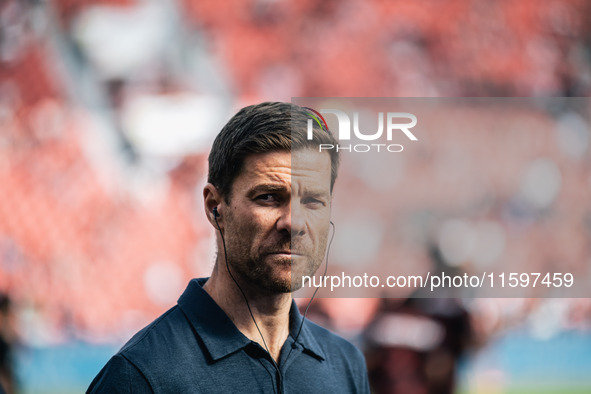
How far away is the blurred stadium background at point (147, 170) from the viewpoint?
2.86m

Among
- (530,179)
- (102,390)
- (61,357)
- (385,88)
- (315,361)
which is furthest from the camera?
(385,88)

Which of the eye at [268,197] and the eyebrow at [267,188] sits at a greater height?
the eyebrow at [267,188]

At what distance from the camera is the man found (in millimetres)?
926

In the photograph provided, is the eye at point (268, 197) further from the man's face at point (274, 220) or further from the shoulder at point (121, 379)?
the shoulder at point (121, 379)

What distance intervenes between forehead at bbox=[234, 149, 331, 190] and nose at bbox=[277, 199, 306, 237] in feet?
0.12

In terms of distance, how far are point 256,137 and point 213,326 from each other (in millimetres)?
308

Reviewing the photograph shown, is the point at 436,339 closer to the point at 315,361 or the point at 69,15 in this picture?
the point at 315,361

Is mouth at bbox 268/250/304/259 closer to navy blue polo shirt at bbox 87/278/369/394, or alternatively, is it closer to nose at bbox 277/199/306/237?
nose at bbox 277/199/306/237

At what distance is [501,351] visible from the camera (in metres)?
2.88

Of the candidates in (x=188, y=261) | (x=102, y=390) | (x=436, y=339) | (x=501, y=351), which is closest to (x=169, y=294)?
(x=188, y=261)

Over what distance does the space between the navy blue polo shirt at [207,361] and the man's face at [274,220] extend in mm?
96

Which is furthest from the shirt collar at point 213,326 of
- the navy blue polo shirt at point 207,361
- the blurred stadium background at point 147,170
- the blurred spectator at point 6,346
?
the blurred spectator at point 6,346

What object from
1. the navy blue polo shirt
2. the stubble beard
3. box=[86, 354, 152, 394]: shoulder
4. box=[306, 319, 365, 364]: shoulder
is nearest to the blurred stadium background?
box=[306, 319, 365, 364]: shoulder

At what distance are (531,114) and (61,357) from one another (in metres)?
2.41
